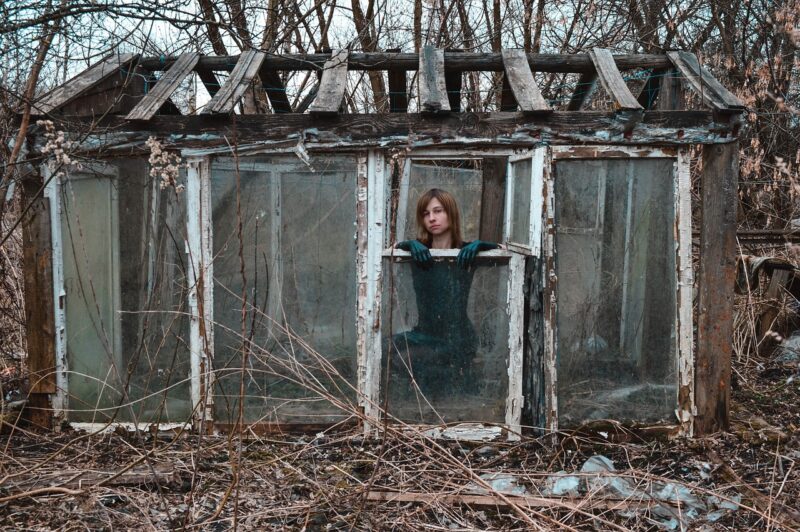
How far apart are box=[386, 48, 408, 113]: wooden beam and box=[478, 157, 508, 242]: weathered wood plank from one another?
1783 mm

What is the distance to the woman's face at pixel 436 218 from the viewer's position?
4.82 metres

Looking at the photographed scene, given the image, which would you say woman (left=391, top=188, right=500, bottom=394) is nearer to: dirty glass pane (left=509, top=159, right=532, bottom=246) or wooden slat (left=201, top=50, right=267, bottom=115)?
dirty glass pane (left=509, top=159, right=532, bottom=246)

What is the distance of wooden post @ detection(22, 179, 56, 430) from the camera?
4461 millimetres

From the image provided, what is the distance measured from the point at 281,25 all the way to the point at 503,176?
3542 millimetres

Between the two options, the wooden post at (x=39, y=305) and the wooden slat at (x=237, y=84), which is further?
the wooden post at (x=39, y=305)

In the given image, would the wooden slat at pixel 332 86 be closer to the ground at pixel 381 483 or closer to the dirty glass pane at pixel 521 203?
the dirty glass pane at pixel 521 203

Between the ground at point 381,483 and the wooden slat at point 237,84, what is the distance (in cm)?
203

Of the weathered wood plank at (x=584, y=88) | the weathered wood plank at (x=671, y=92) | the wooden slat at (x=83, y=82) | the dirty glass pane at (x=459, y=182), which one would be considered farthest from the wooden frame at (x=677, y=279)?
the dirty glass pane at (x=459, y=182)

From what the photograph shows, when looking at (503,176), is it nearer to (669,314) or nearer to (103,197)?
(669,314)

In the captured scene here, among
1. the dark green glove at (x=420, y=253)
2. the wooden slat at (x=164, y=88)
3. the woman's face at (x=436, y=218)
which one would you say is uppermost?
the wooden slat at (x=164, y=88)

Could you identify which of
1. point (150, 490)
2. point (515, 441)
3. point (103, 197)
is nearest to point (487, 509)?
point (515, 441)

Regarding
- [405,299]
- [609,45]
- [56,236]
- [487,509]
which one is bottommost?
[487,509]

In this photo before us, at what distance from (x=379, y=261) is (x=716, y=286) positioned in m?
2.19

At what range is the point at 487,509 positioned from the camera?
11.6 feet
